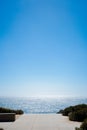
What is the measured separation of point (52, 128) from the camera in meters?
17.9

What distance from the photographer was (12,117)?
75.9 ft

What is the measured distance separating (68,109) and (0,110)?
20.3 ft

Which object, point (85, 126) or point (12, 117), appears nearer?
point (85, 126)

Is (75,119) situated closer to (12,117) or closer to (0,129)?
(12,117)

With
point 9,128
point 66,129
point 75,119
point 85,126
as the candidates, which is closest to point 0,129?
point 9,128

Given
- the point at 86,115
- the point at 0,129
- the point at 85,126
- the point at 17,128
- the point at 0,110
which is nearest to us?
the point at 85,126

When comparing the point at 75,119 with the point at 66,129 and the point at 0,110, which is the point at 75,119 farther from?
the point at 0,110

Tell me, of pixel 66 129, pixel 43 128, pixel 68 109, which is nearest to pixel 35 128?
pixel 43 128

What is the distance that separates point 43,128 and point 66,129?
1.47 m

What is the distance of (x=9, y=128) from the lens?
59.6 ft

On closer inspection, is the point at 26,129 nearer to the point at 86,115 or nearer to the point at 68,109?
the point at 86,115

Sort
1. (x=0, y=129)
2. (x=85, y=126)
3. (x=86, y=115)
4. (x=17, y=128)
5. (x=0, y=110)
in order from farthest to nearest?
(x=0, y=110), (x=86, y=115), (x=17, y=128), (x=0, y=129), (x=85, y=126)

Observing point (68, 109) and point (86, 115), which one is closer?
point (86, 115)

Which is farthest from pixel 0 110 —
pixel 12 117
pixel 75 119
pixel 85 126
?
pixel 85 126
